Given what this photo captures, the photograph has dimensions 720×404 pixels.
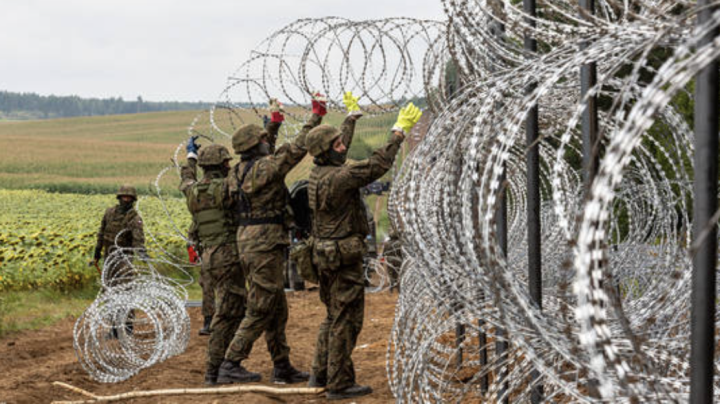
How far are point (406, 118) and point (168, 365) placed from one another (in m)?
4.02

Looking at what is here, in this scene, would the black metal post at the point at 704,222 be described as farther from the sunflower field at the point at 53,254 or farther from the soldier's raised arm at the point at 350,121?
the sunflower field at the point at 53,254

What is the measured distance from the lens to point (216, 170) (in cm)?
782

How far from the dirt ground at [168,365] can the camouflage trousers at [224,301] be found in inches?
14.8

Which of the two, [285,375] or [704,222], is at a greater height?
[704,222]

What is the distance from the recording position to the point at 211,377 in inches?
285

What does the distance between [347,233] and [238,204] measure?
1.26 meters

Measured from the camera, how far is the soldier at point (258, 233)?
270 inches

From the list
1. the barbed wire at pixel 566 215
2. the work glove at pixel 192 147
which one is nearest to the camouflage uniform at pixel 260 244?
the barbed wire at pixel 566 215

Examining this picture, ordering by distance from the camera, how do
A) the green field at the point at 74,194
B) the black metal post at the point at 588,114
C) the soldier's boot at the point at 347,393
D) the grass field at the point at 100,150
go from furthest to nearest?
the grass field at the point at 100,150 < the green field at the point at 74,194 < the soldier's boot at the point at 347,393 < the black metal post at the point at 588,114

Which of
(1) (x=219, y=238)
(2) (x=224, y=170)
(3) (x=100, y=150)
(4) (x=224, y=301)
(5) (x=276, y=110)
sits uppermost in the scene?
(5) (x=276, y=110)

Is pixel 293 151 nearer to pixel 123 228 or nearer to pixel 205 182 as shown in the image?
pixel 205 182

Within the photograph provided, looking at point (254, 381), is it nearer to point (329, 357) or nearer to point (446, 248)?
point (329, 357)

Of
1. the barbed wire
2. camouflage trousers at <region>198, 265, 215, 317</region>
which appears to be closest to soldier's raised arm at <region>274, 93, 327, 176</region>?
the barbed wire

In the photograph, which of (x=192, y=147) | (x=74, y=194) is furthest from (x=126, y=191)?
(x=74, y=194)
